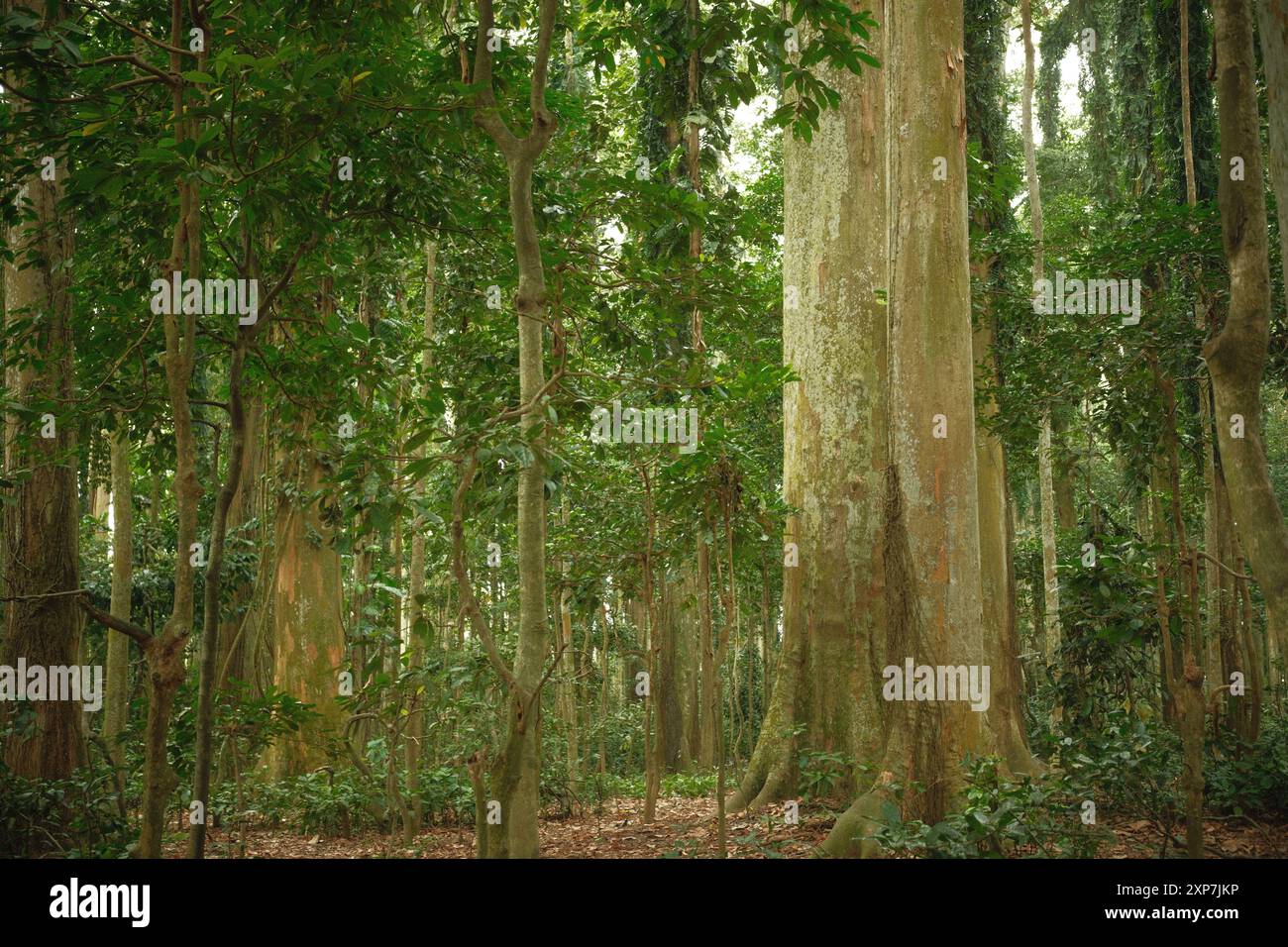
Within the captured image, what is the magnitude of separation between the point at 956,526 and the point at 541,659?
9.53 feet

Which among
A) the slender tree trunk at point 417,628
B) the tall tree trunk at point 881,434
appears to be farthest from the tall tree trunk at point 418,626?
the tall tree trunk at point 881,434

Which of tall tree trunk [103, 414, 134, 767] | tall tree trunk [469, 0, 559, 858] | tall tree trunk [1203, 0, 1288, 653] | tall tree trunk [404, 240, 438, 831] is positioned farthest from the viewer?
tall tree trunk [103, 414, 134, 767]

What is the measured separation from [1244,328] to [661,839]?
5174 millimetres

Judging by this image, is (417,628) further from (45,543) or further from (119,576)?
(119,576)

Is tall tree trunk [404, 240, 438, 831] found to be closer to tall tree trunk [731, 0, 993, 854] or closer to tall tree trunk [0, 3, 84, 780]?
tall tree trunk [0, 3, 84, 780]

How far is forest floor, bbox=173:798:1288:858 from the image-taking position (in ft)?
20.1

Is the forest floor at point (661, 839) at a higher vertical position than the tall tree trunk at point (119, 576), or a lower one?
lower

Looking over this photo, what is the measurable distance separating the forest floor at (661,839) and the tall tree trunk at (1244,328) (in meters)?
2.13

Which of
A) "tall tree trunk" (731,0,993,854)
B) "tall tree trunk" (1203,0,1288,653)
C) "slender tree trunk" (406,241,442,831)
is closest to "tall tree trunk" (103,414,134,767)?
"slender tree trunk" (406,241,442,831)

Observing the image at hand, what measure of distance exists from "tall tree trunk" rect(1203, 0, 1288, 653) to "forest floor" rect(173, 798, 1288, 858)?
213 centimetres

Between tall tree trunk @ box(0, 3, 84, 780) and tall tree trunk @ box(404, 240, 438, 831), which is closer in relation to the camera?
tall tree trunk @ box(404, 240, 438, 831)

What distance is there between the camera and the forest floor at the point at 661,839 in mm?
6121

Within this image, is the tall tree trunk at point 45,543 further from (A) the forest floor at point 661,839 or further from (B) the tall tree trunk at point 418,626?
(B) the tall tree trunk at point 418,626
